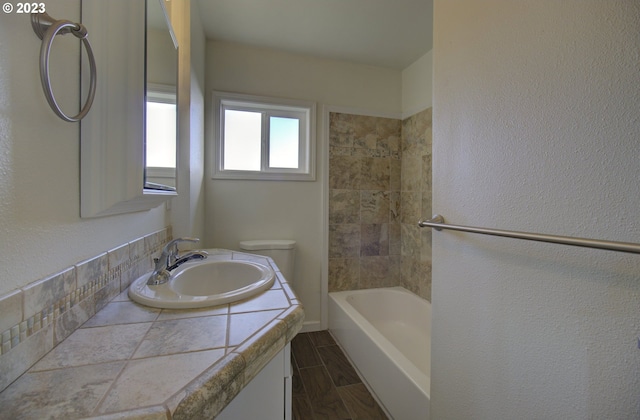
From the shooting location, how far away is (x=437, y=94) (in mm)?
1001

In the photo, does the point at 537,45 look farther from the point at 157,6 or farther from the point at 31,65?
the point at 157,6

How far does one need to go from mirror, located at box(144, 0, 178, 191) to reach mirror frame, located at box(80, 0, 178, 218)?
0.24 feet

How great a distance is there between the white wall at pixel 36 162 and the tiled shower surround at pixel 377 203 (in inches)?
70.4

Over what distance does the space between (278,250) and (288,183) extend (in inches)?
22.9

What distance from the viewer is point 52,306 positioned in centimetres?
51

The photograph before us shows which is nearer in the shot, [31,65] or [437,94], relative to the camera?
[31,65]

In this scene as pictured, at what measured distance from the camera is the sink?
0.70 m

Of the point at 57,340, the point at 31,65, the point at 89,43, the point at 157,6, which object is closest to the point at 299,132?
the point at 157,6

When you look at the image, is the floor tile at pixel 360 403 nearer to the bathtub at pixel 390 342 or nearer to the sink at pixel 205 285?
the bathtub at pixel 390 342

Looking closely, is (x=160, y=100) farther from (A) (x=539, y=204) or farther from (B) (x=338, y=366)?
(B) (x=338, y=366)

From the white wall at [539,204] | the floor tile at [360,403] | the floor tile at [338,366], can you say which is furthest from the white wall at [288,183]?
the white wall at [539,204]

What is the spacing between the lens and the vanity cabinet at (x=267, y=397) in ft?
1.96

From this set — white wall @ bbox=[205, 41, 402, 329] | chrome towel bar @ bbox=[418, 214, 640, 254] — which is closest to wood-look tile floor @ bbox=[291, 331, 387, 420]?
white wall @ bbox=[205, 41, 402, 329]

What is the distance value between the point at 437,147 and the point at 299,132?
4.95ft
